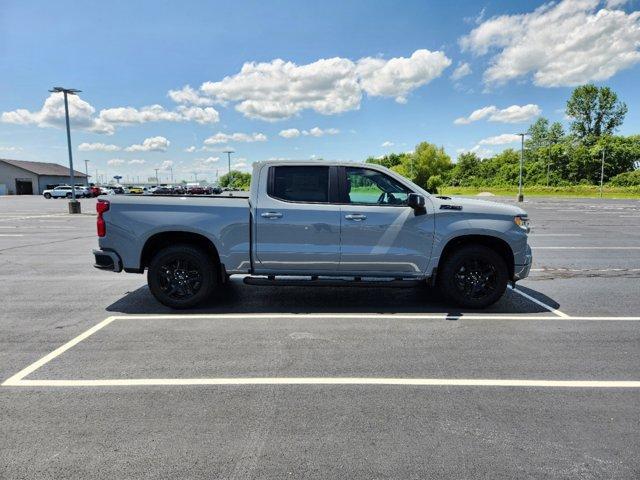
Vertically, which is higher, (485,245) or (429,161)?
(429,161)

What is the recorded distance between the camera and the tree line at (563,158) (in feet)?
254

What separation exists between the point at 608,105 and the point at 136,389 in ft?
368

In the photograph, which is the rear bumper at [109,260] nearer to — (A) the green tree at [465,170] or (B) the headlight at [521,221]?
(B) the headlight at [521,221]

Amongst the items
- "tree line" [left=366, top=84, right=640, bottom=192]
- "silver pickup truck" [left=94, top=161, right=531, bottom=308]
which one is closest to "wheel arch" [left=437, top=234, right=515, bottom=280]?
"silver pickup truck" [left=94, top=161, right=531, bottom=308]

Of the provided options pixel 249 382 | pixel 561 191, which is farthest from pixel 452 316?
pixel 561 191

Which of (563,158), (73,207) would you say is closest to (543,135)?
(563,158)

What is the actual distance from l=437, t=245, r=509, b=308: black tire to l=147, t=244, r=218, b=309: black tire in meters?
3.19

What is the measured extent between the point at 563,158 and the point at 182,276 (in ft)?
298

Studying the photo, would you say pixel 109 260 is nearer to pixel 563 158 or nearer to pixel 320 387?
pixel 320 387

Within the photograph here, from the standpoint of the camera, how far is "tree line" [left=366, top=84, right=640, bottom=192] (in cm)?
7731

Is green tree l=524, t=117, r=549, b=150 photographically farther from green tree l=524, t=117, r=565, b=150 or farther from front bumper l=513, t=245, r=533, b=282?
front bumper l=513, t=245, r=533, b=282

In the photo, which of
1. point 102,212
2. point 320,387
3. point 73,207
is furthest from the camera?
point 73,207

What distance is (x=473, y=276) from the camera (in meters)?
5.77

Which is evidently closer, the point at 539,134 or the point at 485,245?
the point at 485,245
